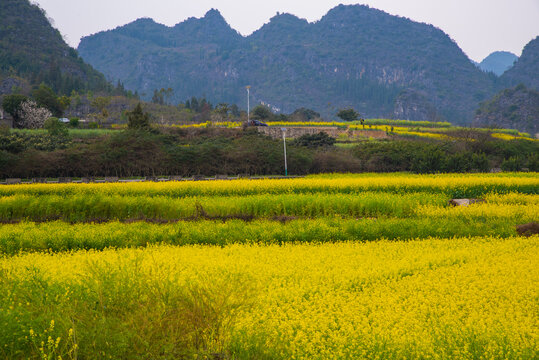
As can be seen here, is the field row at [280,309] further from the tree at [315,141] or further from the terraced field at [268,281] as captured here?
the tree at [315,141]

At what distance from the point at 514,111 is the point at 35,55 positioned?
489 feet

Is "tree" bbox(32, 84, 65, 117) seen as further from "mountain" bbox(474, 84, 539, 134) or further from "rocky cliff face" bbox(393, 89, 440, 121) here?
"rocky cliff face" bbox(393, 89, 440, 121)

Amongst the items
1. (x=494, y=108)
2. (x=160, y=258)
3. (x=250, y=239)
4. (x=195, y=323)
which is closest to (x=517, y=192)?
(x=250, y=239)

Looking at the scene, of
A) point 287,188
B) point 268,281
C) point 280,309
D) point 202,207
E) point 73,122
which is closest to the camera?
point 280,309

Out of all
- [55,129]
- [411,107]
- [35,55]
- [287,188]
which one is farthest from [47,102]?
[411,107]

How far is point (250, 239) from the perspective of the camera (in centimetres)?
1343

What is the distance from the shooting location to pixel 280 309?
7270mm

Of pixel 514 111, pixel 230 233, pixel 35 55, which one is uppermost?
pixel 35 55

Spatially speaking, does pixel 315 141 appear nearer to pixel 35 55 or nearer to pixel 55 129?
pixel 55 129

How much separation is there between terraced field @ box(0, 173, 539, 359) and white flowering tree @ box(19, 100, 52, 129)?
152 ft

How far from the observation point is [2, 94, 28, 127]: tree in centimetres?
5966

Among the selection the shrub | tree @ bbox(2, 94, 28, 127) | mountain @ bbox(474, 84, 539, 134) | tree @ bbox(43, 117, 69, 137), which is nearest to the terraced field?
tree @ bbox(43, 117, 69, 137)

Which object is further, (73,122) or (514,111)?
(514,111)

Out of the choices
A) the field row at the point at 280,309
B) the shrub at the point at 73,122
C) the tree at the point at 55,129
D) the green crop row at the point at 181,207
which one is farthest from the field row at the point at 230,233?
the shrub at the point at 73,122
